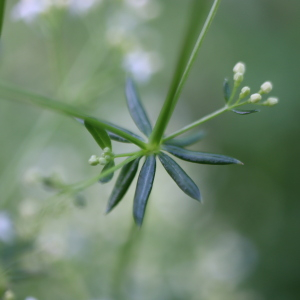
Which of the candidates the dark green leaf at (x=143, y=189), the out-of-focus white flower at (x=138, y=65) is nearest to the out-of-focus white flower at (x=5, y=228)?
the dark green leaf at (x=143, y=189)

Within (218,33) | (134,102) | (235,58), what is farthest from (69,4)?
(218,33)

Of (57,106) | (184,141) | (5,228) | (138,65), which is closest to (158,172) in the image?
(138,65)

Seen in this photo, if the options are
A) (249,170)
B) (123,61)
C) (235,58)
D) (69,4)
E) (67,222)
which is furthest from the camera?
(235,58)

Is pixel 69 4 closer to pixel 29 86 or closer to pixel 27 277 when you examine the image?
pixel 27 277

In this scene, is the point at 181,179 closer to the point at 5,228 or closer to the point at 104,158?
the point at 104,158

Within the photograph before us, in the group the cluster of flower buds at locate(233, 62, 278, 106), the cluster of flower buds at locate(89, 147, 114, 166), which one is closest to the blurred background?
the cluster of flower buds at locate(89, 147, 114, 166)

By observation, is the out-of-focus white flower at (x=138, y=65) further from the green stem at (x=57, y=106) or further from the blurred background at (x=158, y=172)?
the green stem at (x=57, y=106)

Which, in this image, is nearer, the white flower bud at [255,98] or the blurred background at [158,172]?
the white flower bud at [255,98]
